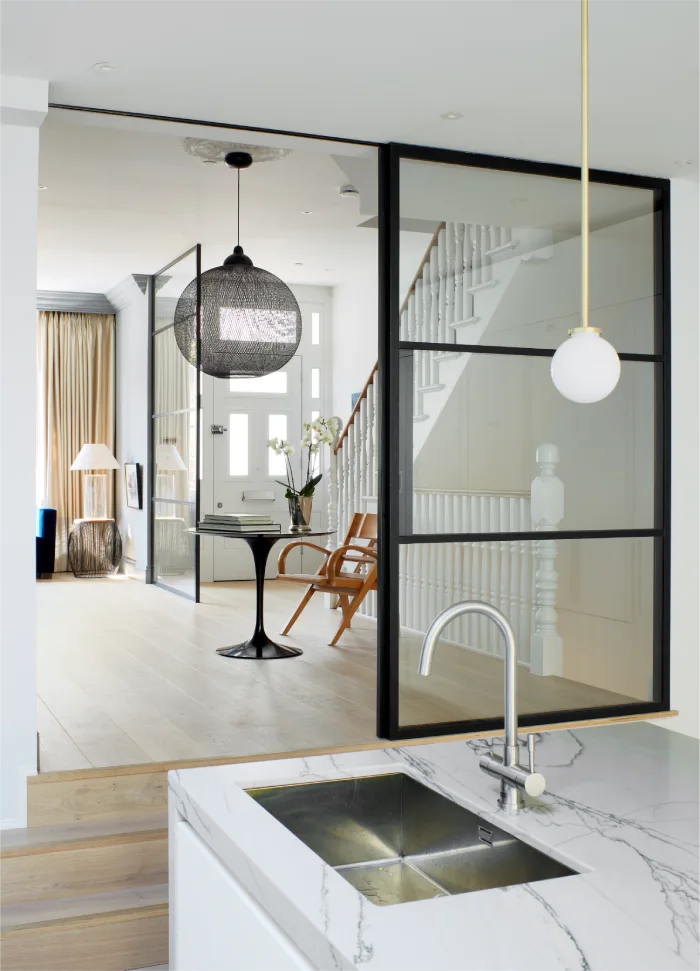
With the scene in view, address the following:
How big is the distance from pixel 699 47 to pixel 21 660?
117 inches

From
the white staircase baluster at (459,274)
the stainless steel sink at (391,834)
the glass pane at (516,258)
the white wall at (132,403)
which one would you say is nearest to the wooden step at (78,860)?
the stainless steel sink at (391,834)

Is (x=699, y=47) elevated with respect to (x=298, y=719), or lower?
elevated

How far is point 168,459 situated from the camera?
27.5ft

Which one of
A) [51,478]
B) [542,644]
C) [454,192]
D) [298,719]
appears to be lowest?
[298,719]

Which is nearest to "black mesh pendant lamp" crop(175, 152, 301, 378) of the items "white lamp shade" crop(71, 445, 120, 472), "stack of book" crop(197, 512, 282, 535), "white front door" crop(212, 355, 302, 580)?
"stack of book" crop(197, 512, 282, 535)

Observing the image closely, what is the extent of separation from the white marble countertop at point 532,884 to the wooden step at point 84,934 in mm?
1364

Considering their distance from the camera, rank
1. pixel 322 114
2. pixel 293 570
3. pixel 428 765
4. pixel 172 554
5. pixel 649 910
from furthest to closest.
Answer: pixel 293 570 < pixel 172 554 < pixel 322 114 < pixel 428 765 < pixel 649 910

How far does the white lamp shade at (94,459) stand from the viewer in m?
9.51

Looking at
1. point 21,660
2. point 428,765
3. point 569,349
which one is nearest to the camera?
point 569,349

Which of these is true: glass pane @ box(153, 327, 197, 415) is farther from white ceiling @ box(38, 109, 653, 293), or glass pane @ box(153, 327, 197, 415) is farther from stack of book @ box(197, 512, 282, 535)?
stack of book @ box(197, 512, 282, 535)

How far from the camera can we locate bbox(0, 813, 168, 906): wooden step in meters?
3.11

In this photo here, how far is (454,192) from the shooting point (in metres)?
4.11

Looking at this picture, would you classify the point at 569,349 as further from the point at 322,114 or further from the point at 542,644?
the point at 542,644

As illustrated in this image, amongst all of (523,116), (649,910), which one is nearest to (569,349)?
(649,910)
